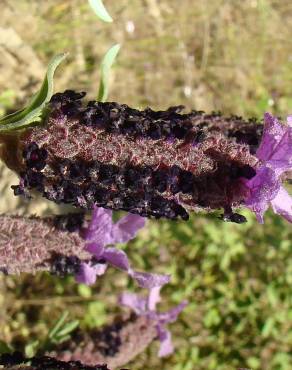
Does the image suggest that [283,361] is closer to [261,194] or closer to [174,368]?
[174,368]

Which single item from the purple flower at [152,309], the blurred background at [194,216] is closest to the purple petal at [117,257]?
the purple flower at [152,309]

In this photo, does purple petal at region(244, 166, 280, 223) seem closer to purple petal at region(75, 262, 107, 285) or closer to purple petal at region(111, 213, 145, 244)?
purple petal at region(111, 213, 145, 244)

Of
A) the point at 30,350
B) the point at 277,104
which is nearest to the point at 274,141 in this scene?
the point at 30,350

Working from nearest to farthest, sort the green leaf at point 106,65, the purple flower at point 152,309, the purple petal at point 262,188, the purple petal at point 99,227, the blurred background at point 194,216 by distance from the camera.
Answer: the purple petal at point 262,188 < the green leaf at point 106,65 < the purple petal at point 99,227 < the purple flower at point 152,309 < the blurred background at point 194,216

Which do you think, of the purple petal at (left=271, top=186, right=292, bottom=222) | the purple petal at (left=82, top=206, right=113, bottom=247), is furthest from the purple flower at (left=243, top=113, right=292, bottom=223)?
the purple petal at (left=82, top=206, right=113, bottom=247)

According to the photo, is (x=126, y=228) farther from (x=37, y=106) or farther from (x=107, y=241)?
(x=37, y=106)

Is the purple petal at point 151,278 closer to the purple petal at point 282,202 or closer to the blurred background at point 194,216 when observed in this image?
the purple petal at point 282,202

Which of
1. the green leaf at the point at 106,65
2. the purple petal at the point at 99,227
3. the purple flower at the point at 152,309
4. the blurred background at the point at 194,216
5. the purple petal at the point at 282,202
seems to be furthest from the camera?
the blurred background at the point at 194,216
